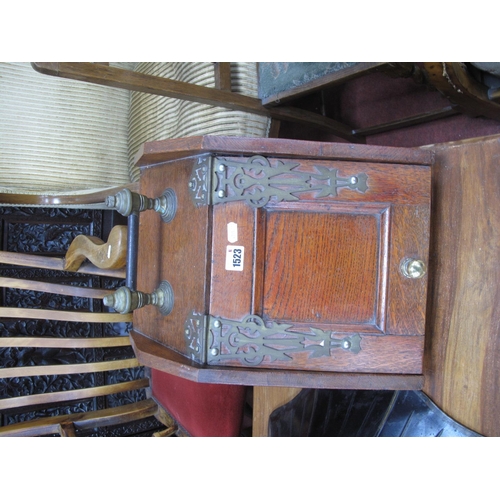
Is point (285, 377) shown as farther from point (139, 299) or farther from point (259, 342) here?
point (139, 299)

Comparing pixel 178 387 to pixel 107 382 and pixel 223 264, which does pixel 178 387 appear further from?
pixel 223 264

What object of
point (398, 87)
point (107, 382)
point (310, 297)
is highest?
point (398, 87)

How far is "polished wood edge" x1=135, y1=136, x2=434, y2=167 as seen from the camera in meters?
0.75

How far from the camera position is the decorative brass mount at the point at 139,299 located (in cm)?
81

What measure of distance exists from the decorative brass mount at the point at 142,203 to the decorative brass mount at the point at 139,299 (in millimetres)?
132

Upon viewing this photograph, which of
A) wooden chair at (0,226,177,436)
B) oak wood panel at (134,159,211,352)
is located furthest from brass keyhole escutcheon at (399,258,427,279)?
wooden chair at (0,226,177,436)

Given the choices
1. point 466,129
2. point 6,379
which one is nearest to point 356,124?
point 466,129

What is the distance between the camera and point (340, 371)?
30.8 inches

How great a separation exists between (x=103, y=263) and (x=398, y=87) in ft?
3.58

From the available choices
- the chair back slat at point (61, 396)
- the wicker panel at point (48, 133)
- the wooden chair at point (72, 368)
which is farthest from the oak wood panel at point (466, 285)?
the wicker panel at point (48, 133)

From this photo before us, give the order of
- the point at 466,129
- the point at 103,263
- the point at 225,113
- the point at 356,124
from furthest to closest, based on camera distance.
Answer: the point at 356,124 → the point at 466,129 → the point at 225,113 → the point at 103,263

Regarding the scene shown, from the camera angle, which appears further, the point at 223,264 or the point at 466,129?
the point at 466,129

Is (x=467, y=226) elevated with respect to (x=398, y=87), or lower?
lower

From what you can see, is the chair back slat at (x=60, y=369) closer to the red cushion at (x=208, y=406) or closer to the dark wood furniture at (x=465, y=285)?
the red cushion at (x=208, y=406)
